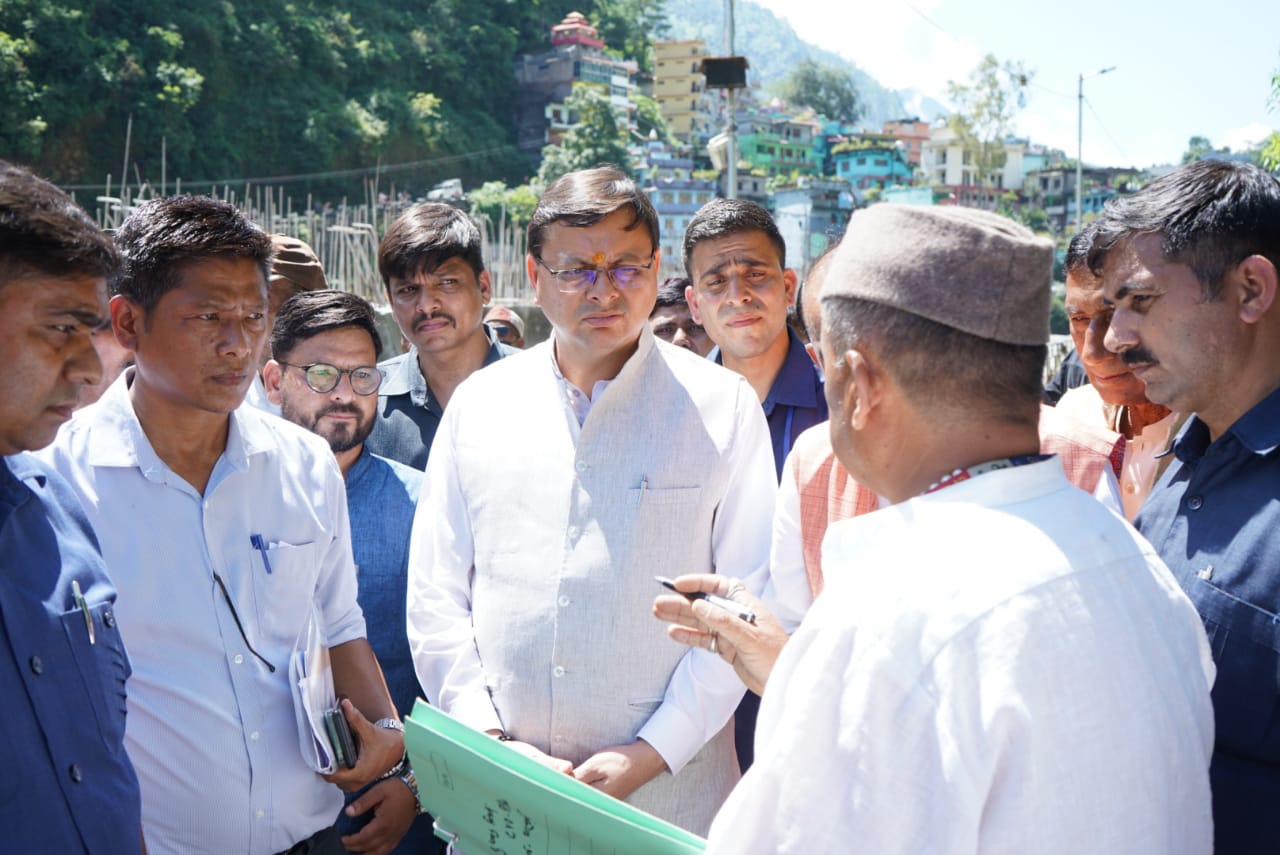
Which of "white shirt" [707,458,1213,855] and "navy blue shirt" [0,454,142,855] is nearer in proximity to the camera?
"white shirt" [707,458,1213,855]

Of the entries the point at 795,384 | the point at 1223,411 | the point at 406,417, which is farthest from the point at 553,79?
the point at 1223,411

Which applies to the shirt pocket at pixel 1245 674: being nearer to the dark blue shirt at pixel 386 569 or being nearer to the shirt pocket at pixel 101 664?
the shirt pocket at pixel 101 664

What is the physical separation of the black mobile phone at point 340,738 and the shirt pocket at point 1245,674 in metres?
1.63

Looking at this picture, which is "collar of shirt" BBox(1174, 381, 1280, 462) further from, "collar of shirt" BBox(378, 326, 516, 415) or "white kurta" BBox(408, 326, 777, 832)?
"collar of shirt" BBox(378, 326, 516, 415)

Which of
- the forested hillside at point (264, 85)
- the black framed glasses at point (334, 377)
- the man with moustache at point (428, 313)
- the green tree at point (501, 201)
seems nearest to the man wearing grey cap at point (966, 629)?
the black framed glasses at point (334, 377)

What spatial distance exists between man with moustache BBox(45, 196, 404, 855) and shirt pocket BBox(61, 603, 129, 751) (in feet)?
0.90

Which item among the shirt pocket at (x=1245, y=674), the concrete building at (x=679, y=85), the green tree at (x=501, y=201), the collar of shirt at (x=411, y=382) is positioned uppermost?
the concrete building at (x=679, y=85)

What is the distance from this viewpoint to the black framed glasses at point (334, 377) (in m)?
3.06

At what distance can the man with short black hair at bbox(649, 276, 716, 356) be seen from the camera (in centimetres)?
501

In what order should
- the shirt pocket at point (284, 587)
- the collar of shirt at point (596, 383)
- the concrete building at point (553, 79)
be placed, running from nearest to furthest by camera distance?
1. the shirt pocket at point (284, 587)
2. the collar of shirt at point (596, 383)
3. the concrete building at point (553, 79)

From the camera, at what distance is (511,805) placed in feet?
5.91

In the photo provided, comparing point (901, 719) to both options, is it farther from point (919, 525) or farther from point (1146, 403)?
point (1146, 403)

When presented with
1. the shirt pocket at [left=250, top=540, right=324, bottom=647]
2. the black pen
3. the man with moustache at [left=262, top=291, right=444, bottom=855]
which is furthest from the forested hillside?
the black pen

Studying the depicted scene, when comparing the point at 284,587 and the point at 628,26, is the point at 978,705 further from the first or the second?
the point at 628,26
